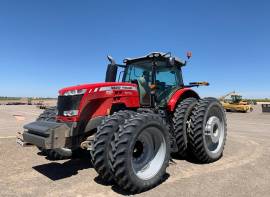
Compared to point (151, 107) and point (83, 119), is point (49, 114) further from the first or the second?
point (151, 107)

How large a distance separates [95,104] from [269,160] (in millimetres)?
4384

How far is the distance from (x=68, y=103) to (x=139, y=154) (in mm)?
1594

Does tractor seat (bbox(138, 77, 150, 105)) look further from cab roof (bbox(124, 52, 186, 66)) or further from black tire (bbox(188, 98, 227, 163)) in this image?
black tire (bbox(188, 98, 227, 163))

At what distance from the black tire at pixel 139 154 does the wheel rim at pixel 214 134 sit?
1.81 m

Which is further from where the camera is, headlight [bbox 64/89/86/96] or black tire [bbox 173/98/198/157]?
black tire [bbox 173/98/198/157]

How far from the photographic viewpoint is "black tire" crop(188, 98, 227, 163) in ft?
20.5

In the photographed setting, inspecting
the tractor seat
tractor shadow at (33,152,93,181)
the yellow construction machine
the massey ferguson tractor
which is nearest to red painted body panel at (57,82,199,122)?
the massey ferguson tractor

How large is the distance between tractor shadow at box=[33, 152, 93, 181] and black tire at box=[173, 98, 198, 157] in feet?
6.39

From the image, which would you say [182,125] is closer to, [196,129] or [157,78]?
[196,129]

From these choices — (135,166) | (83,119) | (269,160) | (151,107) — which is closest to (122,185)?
(135,166)

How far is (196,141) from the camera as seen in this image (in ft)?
20.5

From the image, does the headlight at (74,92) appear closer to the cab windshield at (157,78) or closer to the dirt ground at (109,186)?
the dirt ground at (109,186)

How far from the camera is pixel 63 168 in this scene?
5.83 metres

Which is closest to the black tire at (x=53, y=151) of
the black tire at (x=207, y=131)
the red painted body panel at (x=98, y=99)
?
the red painted body panel at (x=98, y=99)
